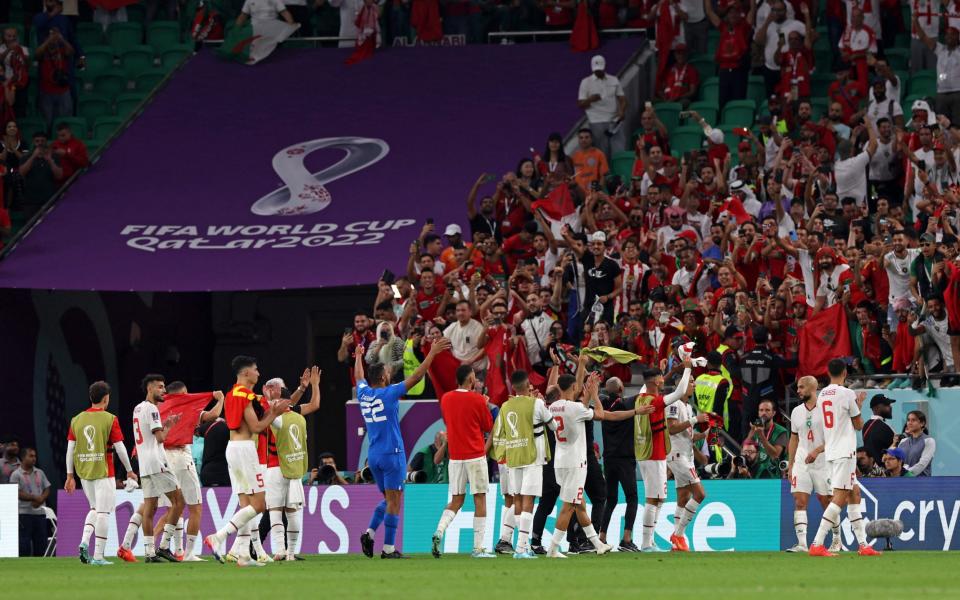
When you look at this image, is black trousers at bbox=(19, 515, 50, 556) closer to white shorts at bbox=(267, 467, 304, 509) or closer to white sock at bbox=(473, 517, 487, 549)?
white shorts at bbox=(267, 467, 304, 509)

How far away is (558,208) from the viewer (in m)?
26.3

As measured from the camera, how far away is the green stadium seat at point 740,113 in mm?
28812

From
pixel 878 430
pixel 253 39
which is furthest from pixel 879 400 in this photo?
pixel 253 39

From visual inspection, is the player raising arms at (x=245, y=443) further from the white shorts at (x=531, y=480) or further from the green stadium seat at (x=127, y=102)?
the green stadium seat at (x=127, y=102)

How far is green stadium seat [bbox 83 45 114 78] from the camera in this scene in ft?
110

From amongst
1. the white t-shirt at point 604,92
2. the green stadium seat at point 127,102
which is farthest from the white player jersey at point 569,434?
the green stadium seat at point 127,102

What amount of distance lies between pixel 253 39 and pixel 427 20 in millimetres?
Result: 3474

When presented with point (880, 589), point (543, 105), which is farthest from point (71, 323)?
point (880, 589)

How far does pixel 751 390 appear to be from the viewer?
2192 centimetres

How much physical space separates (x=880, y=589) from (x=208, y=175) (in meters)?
19.5

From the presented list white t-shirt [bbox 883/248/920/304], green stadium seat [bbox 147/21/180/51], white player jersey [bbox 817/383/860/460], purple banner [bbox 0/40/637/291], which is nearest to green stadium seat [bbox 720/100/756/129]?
purple banner [bbox 0/40/637/291]

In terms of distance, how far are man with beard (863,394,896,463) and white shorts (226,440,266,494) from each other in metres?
8.15

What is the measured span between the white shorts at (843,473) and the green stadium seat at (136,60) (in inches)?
785

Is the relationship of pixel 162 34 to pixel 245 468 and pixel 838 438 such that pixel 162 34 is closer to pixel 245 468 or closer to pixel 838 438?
pixel 245 468
